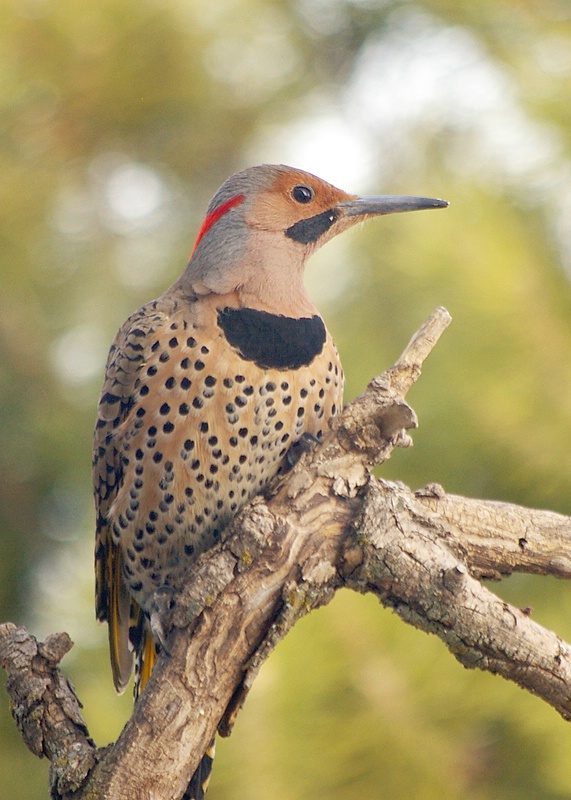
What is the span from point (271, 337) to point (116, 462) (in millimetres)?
639

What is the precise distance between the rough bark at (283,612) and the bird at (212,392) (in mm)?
409

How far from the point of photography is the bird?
2.93m

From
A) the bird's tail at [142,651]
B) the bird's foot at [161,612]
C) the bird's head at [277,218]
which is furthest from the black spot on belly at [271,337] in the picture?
the bird's tail at [142,651]

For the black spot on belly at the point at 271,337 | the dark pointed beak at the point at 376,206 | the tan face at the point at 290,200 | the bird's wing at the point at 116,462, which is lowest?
the bird's wing at the point at 116,462

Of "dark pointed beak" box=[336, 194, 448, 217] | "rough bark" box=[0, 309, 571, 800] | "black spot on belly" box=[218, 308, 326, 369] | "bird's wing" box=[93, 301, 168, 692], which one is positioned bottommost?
"rough bark" box=[0, 309, 571, 800]

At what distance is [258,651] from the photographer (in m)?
2.45

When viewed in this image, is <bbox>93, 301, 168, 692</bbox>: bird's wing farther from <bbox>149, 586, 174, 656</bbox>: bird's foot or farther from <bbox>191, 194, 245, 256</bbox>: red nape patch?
A: <bbox>191, 194, 245, 256</bbox>: red nape patch

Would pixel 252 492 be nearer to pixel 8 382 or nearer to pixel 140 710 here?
pixel 140 710

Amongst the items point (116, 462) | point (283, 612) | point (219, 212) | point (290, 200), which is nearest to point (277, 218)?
point (290, 200)

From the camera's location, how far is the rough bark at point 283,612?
7.82ft

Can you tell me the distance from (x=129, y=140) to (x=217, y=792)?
3.52 meters

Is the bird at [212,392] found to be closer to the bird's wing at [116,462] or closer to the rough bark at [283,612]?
the bird's wing at [116,462]

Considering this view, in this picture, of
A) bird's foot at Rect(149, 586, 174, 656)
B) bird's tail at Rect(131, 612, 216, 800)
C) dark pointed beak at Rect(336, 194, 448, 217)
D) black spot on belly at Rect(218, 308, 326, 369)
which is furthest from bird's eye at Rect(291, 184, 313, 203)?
bird's tail at Rect(131, 612, 216, 800)

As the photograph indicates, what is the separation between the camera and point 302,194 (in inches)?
133
